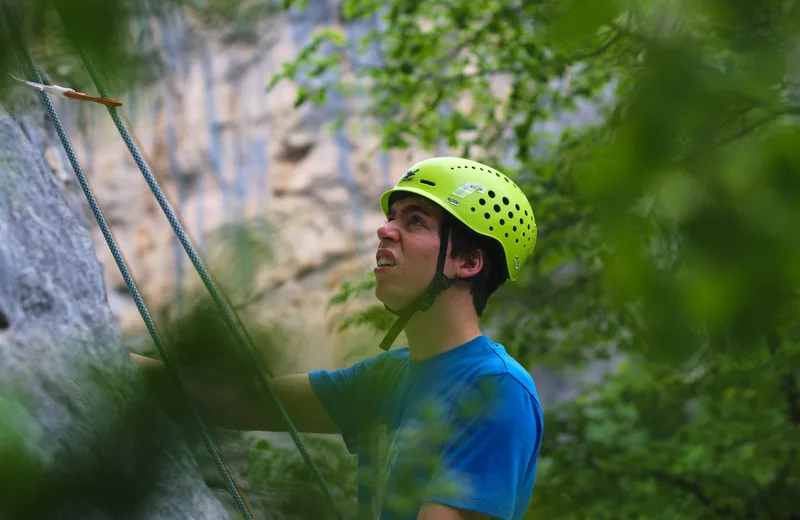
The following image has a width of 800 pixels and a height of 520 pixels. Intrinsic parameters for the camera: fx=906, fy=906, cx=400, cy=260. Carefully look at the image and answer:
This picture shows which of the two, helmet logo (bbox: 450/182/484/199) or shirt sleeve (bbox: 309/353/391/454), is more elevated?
shirt sleeve (bbox: 309/353/391/454)

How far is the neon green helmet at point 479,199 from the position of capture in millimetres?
2182

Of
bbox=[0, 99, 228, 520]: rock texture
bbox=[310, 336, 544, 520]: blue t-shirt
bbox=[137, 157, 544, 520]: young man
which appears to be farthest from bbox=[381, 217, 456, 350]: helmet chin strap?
bbox=[0, 99, 228, 520]: rock texture

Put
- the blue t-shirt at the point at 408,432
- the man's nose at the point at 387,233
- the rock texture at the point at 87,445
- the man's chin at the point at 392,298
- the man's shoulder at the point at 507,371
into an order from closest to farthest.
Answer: the rock texture at the point at 87,445, the blue t-shirt at the point at 408,432, the man's shoulder at the point at 507,371, the man's chin at the point at 392,298, the man's nose at the point at 387,233

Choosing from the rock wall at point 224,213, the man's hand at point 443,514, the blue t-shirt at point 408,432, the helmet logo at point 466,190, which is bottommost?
the man's hand at point 443,514

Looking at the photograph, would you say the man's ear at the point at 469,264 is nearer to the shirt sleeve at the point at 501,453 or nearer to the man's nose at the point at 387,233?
the man's nose at the point at 387,233

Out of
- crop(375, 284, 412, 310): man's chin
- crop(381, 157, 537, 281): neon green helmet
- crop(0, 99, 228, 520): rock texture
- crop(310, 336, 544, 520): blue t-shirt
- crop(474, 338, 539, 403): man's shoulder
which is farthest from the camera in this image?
crop(381, 157, 537, 281): neon green helmet

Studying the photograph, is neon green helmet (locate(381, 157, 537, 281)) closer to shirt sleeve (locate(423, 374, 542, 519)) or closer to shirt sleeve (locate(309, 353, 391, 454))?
shirt sleeve (locate(423, 374, 542, 519))

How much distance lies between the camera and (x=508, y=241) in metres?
2.27

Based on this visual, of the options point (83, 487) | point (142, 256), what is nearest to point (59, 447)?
point (83, 487)

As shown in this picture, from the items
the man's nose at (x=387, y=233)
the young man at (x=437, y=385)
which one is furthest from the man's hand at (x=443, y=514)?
the man's nose at (x=387, y=233)

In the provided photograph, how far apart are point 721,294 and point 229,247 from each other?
1.08ft

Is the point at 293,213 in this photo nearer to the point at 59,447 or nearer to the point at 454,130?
the point at 59,447

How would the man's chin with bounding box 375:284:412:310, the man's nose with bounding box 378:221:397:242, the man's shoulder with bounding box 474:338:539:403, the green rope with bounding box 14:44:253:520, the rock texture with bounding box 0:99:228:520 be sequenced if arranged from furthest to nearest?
the man's nose with bounding box 378:221:397:242
the man's chin with bounding box 375:284:412:310
the man's shoulder with bounding box 474:338:539:403
the green rope with bounding box 14:44:253:520
the rock texture with bounding box 0:99:228:520

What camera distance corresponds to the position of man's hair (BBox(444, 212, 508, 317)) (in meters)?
2.21
